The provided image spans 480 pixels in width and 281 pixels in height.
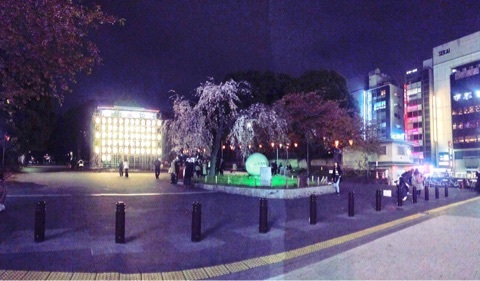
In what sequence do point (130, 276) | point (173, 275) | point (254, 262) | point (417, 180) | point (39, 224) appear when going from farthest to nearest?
point (417, 180) → point (39, 224) → point (254, 262) → point (173, 275) → point (130, 276)

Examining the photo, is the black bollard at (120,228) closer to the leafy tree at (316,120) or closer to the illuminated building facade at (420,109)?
the leafy tree at (316,120)

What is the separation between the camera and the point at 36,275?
224 inches

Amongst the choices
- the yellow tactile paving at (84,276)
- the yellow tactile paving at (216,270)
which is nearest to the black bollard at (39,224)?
the yellow tactile paving at (84,276)

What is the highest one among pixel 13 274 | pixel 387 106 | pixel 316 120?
pixel 387 106

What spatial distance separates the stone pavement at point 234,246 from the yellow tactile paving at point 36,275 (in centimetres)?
1

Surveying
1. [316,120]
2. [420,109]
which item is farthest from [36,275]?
[420,109]

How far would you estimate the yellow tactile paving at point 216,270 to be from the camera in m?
6.06

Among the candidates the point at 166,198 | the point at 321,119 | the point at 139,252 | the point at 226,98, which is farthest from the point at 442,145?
the point at 139,252

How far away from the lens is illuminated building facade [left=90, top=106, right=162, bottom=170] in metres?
48.6

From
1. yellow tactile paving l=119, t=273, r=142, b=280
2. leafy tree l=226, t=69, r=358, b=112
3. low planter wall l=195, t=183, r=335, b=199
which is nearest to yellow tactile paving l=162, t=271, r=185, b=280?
yellow tactile paving l=119, t=273, r=142, b=280

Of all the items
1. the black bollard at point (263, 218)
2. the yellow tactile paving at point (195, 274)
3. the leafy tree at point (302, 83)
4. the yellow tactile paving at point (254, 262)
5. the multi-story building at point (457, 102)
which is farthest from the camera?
the multi-story building at point (457, 102)

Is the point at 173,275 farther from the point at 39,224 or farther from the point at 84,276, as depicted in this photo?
the point at 39,224

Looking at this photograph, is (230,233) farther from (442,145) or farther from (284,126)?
(442,145)

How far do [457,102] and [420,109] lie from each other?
25.0ft
